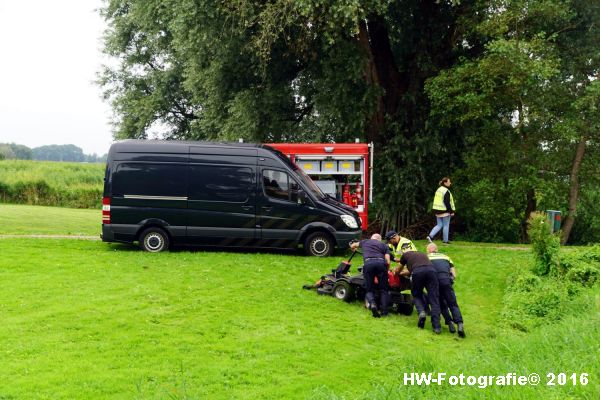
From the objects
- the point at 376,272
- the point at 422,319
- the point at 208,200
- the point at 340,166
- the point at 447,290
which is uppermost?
the point at 340,166

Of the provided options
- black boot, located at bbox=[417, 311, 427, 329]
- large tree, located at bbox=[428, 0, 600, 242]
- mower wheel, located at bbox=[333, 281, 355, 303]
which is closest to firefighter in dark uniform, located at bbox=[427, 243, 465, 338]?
black boot, located at bbox=[417, 311, 427, 329]

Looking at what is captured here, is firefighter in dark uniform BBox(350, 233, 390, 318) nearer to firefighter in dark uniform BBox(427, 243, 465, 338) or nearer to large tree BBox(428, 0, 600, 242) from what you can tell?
firefighter in dark uniform BBox(427, 243, 465, 338)

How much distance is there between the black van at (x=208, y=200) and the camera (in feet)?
56.6

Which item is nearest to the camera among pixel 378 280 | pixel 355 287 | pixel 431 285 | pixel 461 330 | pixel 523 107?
pixel 461 330

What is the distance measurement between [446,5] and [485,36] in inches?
99.8

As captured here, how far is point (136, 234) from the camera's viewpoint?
17.4 m

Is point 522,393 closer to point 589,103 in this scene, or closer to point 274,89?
point 589,103

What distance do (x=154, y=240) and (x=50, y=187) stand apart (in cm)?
2977

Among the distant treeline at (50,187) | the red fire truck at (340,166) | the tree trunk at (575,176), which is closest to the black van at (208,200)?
the red fire truck at (340,166)

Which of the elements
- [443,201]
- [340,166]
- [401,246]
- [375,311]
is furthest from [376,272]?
[443,201]

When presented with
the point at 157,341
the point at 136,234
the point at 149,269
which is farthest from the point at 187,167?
the point at 157,341

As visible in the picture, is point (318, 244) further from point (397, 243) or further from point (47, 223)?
point (47, 223)

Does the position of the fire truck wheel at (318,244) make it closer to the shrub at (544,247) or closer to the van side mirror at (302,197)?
the van side mirror at (302,197)

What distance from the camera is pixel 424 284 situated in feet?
38.0
